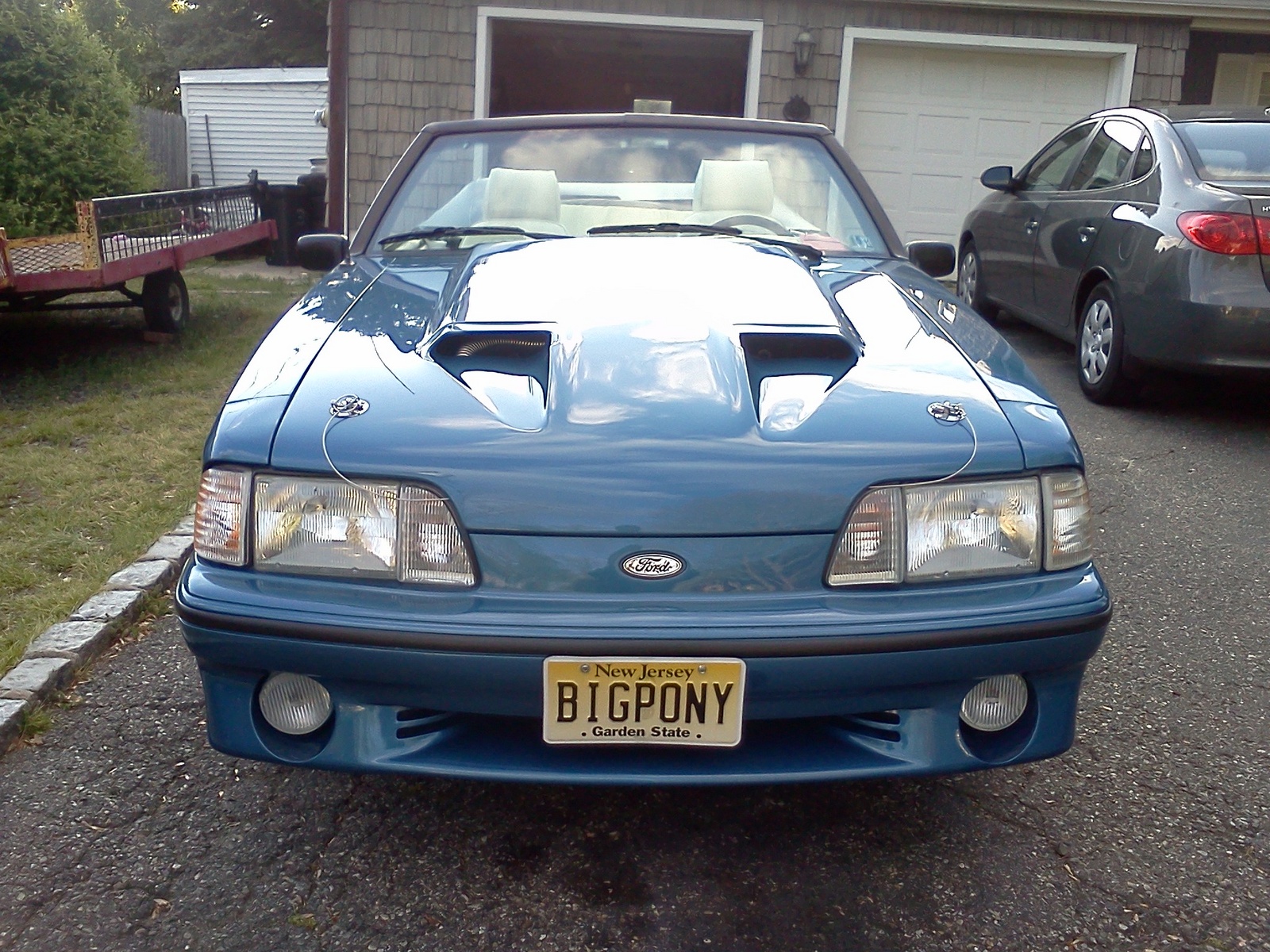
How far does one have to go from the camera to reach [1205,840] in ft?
7.48

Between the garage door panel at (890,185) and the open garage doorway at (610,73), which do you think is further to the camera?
the open garage doorway at (610,73)

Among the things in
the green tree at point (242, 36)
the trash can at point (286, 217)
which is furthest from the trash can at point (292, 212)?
the green tree at point (242, 36)

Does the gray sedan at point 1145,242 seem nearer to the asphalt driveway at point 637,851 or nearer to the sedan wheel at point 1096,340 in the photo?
the sedan wheel at point 1096,340

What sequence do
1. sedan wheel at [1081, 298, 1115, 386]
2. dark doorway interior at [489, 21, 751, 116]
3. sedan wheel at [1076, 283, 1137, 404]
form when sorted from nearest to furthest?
sedan wheel at [1076, 283, 1137, 404] → sedan wheel at [1081, 298, 1115, 386] → dark doorway interior at [489, 21, 751, 116]

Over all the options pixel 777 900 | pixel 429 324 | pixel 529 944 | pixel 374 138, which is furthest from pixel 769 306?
pixel 374 138

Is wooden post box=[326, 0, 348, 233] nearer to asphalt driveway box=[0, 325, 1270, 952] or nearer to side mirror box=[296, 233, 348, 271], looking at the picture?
side mirror box=[296, 233, 348, 271]

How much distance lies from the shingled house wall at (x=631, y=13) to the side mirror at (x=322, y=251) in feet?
22.7

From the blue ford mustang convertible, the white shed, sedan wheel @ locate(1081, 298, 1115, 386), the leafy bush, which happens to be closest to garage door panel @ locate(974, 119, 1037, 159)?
sedan wheel @ locate(1081, 298, 1115, 386)

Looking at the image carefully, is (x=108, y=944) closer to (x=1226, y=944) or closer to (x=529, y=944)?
(x=529, y=944)

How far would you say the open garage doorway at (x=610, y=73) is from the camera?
46.1ft

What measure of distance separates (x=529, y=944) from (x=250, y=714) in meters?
0.61

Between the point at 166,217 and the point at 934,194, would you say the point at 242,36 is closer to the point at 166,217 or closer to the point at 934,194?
the point at 934,194

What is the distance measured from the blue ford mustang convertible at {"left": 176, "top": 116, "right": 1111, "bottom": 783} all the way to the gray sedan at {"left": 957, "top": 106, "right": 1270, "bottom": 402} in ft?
10.4

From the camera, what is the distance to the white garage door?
10.3 metres
